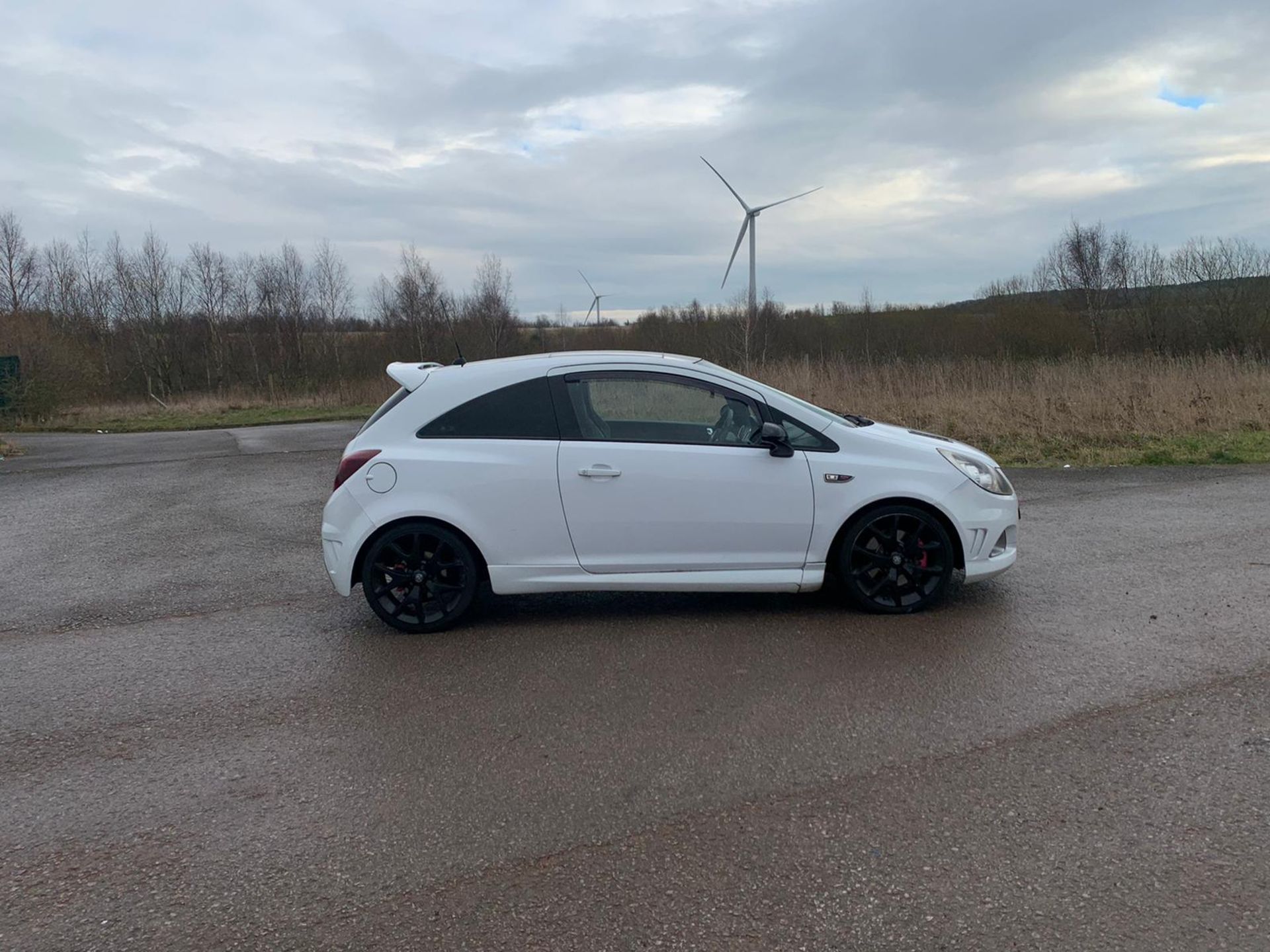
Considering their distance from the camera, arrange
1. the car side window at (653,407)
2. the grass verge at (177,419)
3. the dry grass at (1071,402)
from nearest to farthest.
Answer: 1. the car side window at (653,407)
2. the dry grass at (1071,402)
3. the grass verge at (177,419)

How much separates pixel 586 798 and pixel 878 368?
16.7 metres

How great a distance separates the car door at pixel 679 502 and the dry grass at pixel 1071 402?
27.9 ft

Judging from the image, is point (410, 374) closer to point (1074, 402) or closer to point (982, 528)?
point (982, 528)

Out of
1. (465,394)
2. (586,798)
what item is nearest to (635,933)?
(586,798)

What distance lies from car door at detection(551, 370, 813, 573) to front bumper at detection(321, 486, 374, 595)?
1.25 m

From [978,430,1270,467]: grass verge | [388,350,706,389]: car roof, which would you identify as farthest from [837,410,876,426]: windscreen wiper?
[978,430,1270,467]: grass verge

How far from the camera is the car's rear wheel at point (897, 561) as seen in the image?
5578 millimetres

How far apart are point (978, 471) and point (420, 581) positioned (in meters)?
3.56

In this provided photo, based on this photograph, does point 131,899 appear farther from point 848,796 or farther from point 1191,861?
point 1191,861

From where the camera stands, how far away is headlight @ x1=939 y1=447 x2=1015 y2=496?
18.6 feet

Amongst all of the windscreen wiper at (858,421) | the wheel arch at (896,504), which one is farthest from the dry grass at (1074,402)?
the wheel arch at (896,504)

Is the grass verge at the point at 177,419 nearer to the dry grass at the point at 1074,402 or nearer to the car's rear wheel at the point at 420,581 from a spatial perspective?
the dry grass at the point at 1074,402

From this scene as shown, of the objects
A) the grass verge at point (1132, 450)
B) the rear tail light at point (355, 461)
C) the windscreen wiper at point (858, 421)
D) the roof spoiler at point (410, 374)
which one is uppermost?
the roof spoiler at point (410, 374)

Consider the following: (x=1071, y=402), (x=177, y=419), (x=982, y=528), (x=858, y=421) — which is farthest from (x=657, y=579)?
(x=177, y=419)
